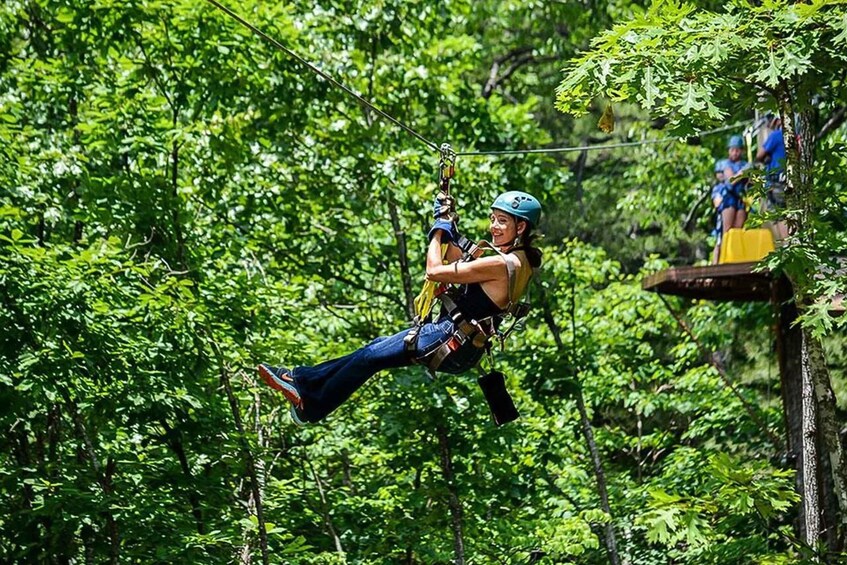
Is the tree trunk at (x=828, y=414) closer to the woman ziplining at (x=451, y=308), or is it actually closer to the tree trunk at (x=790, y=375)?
the woman ziplining at (x=451, y=308)

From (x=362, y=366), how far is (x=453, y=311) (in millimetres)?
522

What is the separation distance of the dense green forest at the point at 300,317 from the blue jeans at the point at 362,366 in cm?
152

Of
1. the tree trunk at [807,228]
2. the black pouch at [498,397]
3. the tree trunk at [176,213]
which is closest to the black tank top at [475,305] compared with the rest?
the black pouch at [498,397]

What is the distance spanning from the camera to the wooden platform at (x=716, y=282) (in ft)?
28.6

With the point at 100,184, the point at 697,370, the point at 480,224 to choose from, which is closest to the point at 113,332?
the point at 100,184

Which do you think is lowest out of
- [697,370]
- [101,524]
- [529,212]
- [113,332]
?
[101,524]

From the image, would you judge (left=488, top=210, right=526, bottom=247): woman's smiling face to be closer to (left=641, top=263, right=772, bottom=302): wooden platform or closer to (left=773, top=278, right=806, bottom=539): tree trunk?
(left=641, top=263, right=772, bottom=302): wooden platform

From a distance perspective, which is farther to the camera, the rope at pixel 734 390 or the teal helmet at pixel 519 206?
the rope at pixel 734 390

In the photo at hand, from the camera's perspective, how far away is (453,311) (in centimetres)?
536

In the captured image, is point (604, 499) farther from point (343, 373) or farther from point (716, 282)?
point (343, 373)

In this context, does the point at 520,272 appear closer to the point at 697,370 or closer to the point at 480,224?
the point at 480,224

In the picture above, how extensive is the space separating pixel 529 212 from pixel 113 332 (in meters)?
3.67

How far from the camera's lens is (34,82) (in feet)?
29.8

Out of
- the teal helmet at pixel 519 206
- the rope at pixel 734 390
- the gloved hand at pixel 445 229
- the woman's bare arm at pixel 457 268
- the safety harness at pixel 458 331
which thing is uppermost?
the rope at pixel 734 390
